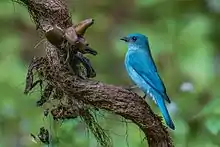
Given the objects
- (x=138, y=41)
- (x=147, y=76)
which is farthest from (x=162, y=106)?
(x=138, y=41)

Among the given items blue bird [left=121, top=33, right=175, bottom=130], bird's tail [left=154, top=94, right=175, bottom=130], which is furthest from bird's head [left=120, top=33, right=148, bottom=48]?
bird's tail [left=154, top=94, right=175, bottom=130]

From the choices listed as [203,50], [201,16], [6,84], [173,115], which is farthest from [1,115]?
[201,16]

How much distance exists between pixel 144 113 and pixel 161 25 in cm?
170

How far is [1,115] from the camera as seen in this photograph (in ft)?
8.32

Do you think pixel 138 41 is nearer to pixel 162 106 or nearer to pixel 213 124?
pixel 162 106

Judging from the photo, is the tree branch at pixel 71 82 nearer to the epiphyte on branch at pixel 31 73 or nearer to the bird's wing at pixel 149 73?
the epiphyte on branch at pixel 31 73

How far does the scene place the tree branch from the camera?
1379mm

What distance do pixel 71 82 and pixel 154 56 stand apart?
1.55 metres

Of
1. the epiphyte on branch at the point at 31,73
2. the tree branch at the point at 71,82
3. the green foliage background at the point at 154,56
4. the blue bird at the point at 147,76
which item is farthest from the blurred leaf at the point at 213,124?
the epiphyte on branch at the point at 31,73

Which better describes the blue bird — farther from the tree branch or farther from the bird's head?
the tree branch

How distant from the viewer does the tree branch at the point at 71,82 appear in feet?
4.52

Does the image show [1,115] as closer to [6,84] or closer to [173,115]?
[6,84]

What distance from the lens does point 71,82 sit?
4.53 feet

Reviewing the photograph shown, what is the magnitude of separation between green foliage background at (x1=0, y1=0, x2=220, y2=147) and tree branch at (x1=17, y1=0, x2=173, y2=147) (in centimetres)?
40
